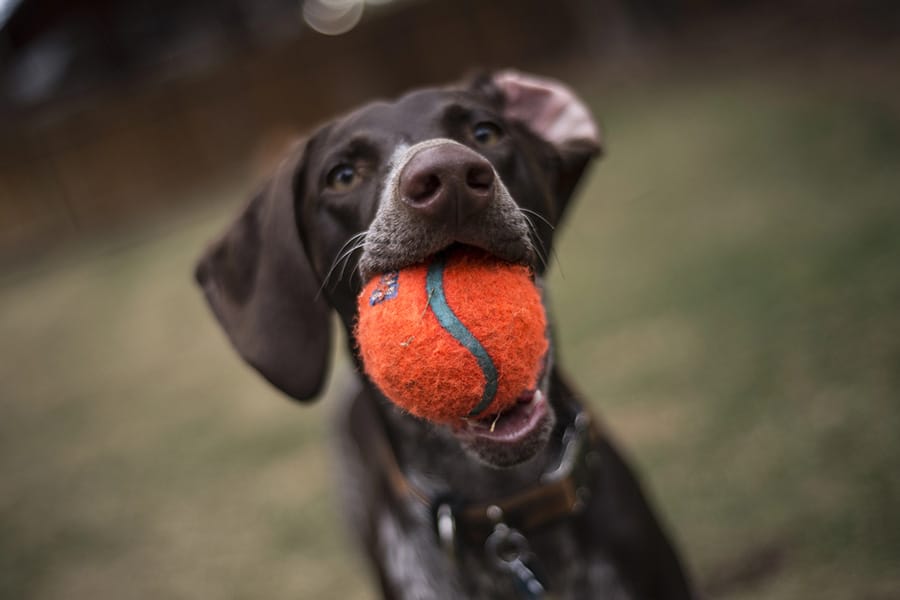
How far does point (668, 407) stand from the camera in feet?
13.9

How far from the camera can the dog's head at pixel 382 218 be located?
72.5 inches

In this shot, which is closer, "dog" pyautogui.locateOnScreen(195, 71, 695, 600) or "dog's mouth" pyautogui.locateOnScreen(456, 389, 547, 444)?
"dog's mouth" pyautogui.locateOnScreen(456, 389, 547, 444)

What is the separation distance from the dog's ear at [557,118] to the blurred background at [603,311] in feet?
5.49

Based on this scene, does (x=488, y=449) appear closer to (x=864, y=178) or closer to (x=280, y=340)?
(x=280, y=340)

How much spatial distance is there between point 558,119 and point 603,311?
3.24m

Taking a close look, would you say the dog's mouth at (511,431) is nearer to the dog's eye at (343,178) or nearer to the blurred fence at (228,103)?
the dog's eye at (343,178)

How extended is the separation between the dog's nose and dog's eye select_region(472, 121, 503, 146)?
0.48 metres

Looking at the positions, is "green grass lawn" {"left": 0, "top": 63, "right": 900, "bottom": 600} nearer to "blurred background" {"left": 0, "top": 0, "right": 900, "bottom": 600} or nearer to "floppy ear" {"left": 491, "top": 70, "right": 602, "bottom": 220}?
"blurred background" {"left": 0, "top": 0, "right": 900, "bottom": 600}

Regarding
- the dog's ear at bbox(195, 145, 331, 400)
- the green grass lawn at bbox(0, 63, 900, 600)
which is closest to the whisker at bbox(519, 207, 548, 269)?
the dog's ear at bbox(195, 145, 331, 400)

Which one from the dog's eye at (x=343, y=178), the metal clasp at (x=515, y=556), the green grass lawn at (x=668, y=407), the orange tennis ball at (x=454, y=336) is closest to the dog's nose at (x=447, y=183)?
the orange tennis ball at (x=454, y=336)

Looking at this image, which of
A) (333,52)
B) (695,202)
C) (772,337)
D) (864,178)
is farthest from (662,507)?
(333,52)

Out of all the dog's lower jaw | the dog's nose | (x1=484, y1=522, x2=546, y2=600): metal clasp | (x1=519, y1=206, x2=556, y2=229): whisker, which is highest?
the dog's nose

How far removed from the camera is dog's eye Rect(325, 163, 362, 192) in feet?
7.38

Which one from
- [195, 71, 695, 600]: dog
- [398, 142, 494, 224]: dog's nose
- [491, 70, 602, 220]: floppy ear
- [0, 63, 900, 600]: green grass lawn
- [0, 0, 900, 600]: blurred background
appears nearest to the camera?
[398, 142, 494, 224]: dog's nose
